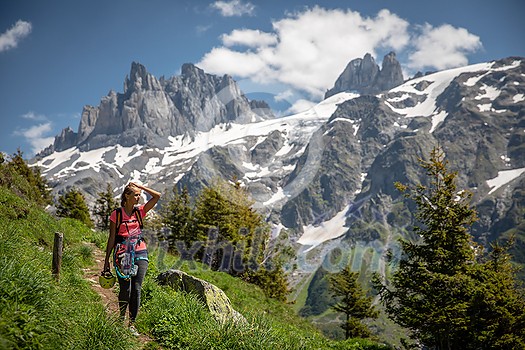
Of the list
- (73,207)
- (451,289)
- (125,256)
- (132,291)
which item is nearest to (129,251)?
(125,256)

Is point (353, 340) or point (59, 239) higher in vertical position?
point (59, 239)

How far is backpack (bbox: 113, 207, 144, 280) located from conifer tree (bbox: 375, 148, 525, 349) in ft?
49.6

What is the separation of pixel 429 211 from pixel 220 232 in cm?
2030

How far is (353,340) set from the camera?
58.2 ft

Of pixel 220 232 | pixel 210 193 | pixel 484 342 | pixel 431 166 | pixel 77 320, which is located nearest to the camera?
pixel 77 320

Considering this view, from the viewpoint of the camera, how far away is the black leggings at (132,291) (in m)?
7.20

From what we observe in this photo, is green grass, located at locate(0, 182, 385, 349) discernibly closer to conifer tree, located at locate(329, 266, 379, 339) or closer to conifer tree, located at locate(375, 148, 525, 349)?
conifer tree, located at locate(375, 148, 525, 349)

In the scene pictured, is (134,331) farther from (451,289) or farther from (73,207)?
(73,207)

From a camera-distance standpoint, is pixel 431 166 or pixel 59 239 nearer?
pixel 59 239

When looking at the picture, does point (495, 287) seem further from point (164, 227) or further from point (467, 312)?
point (164, 227)

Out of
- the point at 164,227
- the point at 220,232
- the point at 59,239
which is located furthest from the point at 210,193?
the point at 59,239

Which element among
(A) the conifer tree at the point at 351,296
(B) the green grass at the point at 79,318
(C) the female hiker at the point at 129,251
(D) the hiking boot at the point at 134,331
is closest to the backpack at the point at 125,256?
(C) the female hiker at the point at 129,251

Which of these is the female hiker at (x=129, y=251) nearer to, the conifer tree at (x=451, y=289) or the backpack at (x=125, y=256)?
the backpack at (x=125, y=256)

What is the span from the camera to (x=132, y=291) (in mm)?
7301
